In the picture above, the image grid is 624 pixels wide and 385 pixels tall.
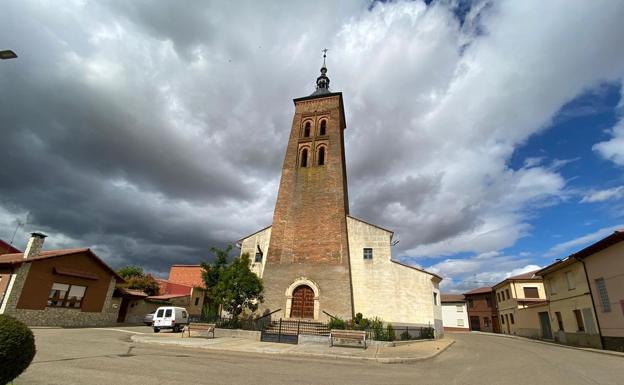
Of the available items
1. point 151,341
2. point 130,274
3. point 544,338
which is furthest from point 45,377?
point 130,274

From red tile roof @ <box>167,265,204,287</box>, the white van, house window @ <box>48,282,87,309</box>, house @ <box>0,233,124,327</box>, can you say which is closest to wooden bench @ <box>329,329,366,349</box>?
the white van

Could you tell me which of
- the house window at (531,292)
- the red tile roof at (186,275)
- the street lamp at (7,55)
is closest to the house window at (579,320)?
the house window at (531,292)

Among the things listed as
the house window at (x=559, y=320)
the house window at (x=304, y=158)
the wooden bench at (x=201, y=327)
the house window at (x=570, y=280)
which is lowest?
the wooden bench at (x=201, y=327)

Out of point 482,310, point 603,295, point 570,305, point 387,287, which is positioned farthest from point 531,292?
point 387,287

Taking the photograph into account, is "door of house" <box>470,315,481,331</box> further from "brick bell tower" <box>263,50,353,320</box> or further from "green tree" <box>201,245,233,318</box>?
"green tree" <box>201,245,233,318</box>

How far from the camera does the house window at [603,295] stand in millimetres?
17062

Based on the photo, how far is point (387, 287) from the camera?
2173 cm

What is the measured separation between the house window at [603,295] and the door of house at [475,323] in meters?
33.4

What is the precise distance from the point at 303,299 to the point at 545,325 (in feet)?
76.6

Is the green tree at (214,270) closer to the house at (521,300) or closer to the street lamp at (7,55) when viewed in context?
the street lamp at (7,55)

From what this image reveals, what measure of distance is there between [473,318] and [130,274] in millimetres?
50813

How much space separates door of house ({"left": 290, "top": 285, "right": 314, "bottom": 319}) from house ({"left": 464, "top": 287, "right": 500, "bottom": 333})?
1402 inches

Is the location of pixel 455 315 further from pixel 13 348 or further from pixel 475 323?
pixel 13 348

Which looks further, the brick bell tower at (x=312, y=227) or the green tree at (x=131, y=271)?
the green tree at (x=131, y=271)
